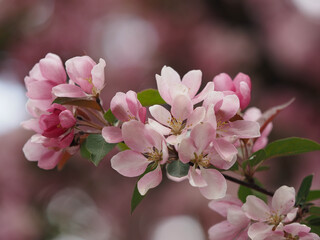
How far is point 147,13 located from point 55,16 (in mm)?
565

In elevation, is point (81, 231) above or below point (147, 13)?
below

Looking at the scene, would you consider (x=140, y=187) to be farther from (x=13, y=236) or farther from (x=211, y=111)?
(x=13, y=236)

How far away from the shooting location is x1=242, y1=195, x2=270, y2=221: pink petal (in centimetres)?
42

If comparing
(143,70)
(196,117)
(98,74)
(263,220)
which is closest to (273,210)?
(263,220)

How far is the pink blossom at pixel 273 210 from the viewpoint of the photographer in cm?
41

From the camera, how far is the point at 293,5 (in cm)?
237

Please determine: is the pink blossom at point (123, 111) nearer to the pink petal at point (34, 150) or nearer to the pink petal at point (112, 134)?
the pink petal at point (112, 134)

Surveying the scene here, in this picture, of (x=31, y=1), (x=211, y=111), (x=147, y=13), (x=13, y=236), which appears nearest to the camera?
(x=211, y=111)

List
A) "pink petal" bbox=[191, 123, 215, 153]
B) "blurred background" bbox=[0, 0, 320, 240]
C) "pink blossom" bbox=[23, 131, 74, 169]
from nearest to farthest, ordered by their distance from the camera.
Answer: "pink petal" bbox=[191, 123, 215, 153]
"pink blossom" bbox=[23, 131, 74, 169]
"blurred background" bbox=[0, 0, 320, 240]

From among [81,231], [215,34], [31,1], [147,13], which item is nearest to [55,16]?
[31,1]

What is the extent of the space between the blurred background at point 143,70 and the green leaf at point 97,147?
1613mm

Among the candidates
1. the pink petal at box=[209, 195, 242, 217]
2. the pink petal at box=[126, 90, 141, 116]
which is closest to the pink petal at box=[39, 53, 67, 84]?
the pink petal at box=[126, 90, 141, 116]

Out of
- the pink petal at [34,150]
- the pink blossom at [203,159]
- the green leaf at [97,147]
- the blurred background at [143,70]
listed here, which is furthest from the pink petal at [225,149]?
the blurred background at [143,70]

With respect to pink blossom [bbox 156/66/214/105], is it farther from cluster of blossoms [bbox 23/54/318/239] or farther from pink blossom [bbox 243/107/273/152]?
pink blossom [bbox 243/107/273/152]
